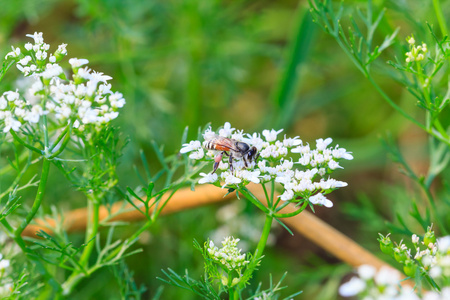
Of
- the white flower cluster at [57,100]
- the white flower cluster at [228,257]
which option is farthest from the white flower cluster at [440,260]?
the white flower cluster at [57,100]

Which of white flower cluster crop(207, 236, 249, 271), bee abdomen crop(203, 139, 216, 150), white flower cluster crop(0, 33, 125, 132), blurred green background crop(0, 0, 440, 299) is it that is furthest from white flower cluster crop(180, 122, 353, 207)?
blurred green background crop(0, 0, 440, 299)

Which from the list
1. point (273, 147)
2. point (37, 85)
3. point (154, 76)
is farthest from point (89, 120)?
point (154, 76)

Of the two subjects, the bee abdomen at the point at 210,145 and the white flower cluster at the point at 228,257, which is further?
the bee abdomen at the point at 210,145

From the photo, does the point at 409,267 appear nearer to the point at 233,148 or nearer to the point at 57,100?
the point at 233,148

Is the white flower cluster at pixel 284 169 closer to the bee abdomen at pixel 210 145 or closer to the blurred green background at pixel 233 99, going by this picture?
the bee abdomen at pixel 210 145

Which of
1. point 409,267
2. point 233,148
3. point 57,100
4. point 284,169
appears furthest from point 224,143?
point 409,267

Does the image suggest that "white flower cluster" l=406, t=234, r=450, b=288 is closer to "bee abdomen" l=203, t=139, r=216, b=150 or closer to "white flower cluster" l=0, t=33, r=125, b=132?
"bee abdomen" l=203, t=139, r=216, b=150

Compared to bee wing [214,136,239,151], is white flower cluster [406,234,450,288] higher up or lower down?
lower down

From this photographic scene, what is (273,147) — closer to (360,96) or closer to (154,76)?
(154,76)
